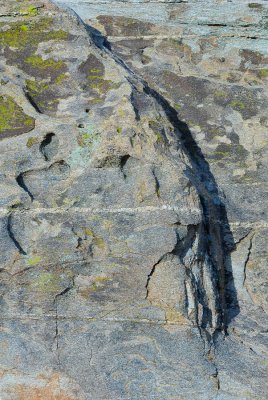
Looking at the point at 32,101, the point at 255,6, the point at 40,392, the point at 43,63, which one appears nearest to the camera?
the point at 40,392

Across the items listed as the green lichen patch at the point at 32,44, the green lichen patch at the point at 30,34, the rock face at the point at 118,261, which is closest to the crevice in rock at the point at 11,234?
the rock face at the point at 118,261

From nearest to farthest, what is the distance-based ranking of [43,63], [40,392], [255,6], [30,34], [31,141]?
[40,392]
[31,141]
[43,63]
[30,34]
[255,6]

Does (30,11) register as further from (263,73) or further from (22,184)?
(263,73)

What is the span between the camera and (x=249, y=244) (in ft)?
10.8

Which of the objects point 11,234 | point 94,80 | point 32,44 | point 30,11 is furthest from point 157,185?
point 30,11

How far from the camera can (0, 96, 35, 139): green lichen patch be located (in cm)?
316

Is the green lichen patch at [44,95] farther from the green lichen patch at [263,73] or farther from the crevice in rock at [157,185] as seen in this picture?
the green lichen patch at [263,73]

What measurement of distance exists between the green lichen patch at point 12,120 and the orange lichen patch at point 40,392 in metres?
0.94

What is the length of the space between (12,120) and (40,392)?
1.04m

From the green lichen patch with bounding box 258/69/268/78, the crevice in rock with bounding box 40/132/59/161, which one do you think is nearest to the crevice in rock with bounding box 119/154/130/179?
the crevice in rock with bounding box 40/132/59/161

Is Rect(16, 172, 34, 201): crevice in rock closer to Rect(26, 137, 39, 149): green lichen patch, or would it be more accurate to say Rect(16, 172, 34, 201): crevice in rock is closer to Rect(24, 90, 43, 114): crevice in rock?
Rect(26, 137, 39, 149): green lichen patch

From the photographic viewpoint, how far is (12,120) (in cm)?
321

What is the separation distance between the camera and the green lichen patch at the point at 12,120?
3162 millimetres

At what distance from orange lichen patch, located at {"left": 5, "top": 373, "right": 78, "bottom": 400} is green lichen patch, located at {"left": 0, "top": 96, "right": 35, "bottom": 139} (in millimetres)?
937
